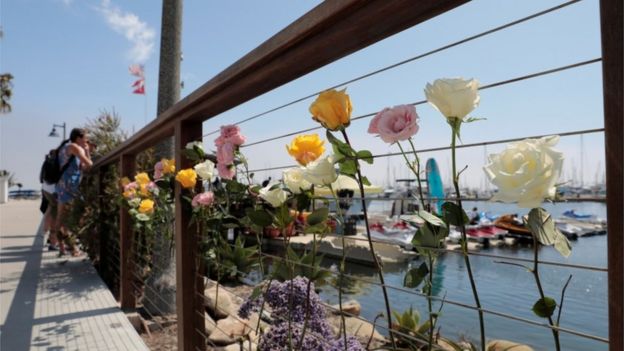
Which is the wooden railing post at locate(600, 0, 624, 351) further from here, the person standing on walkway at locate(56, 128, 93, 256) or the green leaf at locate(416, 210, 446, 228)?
the person standing on walkway at locate(56, 128, 93, 256)

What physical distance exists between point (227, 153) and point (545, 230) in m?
0.95

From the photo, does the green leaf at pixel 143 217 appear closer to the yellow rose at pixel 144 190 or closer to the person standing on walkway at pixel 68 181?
the yellow rose at pixel 144 190

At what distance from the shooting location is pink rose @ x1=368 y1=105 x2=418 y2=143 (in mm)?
697

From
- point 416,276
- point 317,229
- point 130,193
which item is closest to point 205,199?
point 317,229

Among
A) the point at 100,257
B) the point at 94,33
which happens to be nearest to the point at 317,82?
the point at 100,257

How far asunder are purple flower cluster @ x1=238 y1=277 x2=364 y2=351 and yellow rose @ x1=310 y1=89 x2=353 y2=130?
700 mm

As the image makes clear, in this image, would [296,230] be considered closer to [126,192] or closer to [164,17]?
[126,192]

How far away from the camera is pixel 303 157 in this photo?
3.09 feet

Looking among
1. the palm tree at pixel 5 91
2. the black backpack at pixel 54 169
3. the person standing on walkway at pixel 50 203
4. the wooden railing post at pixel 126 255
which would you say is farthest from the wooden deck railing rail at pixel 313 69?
the palm tree at pixel 5 91

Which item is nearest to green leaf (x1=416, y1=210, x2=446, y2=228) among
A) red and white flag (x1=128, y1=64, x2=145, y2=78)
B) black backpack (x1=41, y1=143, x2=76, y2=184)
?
black backpack (x1=41, y1=143, x2=76, y2=184)

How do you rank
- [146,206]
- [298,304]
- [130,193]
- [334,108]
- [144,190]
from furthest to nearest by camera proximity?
[130,193], [144,190], [146,206], [298,304], [334,108]

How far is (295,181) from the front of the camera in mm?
981

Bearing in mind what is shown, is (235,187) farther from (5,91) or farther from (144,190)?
(5,91)

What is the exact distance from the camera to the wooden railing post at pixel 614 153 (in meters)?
0.48
